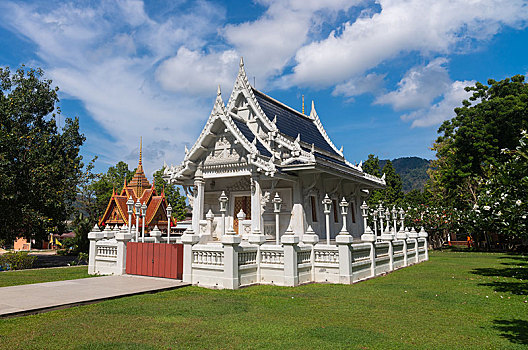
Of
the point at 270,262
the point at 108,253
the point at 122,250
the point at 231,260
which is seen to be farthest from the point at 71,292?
the point at 270,262

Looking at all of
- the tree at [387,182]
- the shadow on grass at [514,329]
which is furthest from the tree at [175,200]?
the shadow on grass at [514,329]

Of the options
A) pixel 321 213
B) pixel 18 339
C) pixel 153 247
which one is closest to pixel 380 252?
pixel 321 213

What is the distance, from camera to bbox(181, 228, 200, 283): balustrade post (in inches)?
503

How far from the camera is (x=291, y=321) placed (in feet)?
25.2

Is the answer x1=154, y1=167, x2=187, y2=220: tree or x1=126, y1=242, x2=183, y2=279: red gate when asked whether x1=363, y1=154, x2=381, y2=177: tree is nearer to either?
x1=154, y1=167, x2=187, y2=220: tree

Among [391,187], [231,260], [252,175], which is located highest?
[391,187]

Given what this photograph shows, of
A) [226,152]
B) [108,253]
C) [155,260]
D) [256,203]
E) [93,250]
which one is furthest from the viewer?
[226,152]

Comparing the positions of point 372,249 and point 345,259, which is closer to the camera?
point 345,259

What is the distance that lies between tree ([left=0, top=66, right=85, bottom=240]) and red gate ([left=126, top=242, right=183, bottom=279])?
11633mm

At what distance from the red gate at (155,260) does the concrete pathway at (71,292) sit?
27 centimetres

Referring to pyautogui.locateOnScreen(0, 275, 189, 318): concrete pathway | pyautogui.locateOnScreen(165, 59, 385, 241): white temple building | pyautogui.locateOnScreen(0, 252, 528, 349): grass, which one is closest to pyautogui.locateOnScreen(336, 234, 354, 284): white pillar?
pyautogui.locateOnScreen(0, 252, 528, 349): grass

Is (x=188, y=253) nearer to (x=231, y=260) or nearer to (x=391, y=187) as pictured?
(x=231, y=260)

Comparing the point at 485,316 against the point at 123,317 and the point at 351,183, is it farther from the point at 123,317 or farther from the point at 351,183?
the point at 351,183

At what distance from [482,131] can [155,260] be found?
98.2 feet
